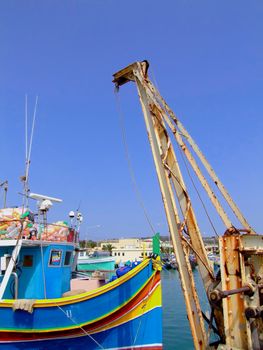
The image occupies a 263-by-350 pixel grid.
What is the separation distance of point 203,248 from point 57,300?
496cm

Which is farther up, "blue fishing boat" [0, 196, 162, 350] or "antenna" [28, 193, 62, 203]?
"antenna" [28, 193, 62, 203]

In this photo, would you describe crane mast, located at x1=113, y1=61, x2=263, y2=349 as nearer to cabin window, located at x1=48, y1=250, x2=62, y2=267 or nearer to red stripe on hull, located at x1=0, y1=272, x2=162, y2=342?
red stripe on hull, located at x1=0, y1=272, x2=162, y2=342

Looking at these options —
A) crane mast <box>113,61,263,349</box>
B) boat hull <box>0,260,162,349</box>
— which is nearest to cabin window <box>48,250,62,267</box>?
boat hull <box>0,260,162,349</box>

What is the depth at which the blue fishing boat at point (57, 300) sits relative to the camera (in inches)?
358

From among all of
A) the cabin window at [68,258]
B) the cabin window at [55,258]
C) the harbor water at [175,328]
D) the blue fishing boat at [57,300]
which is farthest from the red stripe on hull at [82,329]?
the harbor water at [175,328]

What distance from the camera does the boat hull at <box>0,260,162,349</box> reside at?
9031mm

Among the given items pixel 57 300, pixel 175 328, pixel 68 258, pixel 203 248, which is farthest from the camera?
pixel 175 328

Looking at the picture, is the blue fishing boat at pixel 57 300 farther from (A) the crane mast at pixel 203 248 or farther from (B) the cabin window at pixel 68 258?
(A) the crane mast at pixel 203 248

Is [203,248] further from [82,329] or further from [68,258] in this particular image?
[68,258]

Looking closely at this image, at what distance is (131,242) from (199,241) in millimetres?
101010

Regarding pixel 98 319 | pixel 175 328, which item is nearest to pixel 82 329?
pixel 98 319

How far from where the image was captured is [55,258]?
1127cm

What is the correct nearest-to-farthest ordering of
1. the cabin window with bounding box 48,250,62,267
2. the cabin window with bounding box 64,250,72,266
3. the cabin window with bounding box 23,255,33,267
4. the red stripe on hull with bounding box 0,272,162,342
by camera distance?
the red stripe on hull with bounding box 0,272,162,342 → the cabin window with bounding box 23,255,33,267 → the cabin window with bounding box 48,250,62,267 → the cabin window with bounding box 64,250,72,266

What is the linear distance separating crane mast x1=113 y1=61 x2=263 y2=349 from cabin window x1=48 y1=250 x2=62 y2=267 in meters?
5.91
